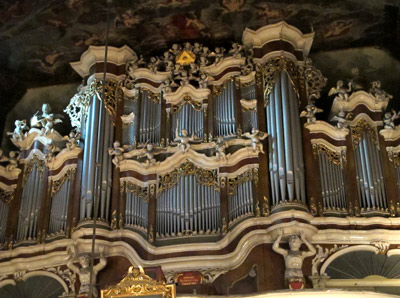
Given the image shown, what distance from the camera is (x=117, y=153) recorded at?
19.0 meters

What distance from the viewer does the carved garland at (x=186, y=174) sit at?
723 inches

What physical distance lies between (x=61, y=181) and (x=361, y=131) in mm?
7140

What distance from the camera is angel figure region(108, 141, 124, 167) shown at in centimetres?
1894

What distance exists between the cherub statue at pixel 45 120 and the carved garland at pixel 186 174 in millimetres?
3300

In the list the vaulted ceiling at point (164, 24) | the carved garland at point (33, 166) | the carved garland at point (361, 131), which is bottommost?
the carved garland at point (33, 166)

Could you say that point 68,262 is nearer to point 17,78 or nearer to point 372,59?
point 17,78

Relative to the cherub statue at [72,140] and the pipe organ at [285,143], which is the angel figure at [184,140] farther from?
the cherub statue at [72,140]

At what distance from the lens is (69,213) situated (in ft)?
61.0

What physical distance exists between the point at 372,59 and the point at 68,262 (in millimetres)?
9559

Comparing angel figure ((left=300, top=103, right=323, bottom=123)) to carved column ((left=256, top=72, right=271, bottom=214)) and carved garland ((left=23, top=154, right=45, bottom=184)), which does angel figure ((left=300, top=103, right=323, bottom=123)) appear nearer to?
carved column ((left=256, top=72, right=271, bottom=214))

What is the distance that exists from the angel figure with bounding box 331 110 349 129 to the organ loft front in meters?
0.04

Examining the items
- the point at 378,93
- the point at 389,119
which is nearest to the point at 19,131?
the point at 378,93

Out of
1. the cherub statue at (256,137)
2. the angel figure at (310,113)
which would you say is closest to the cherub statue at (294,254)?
the cherub statue at (256,137)

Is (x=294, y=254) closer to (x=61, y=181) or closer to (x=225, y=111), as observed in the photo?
(x=225, y=111)
